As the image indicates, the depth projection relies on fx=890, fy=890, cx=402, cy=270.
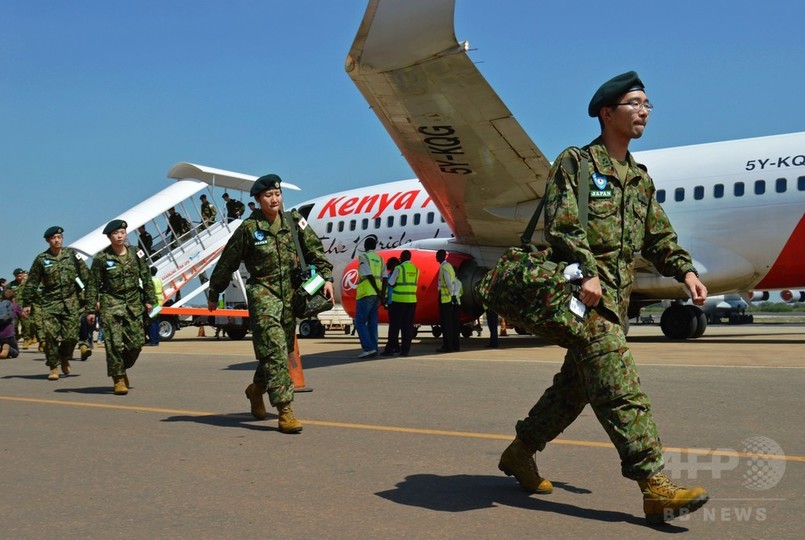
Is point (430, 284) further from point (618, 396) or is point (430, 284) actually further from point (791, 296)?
point (791, 296)

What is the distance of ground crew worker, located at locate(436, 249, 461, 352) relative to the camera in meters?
14.5

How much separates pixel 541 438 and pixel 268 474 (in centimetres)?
156

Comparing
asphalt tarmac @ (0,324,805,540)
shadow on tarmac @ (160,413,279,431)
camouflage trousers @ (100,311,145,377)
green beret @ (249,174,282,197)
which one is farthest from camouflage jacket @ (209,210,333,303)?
camouflage trousers @ (100,311,145,377)

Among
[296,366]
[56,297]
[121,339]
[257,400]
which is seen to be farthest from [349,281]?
[257,400]

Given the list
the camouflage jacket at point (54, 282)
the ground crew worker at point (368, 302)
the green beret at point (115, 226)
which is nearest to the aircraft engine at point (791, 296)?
the ground crew worker at point (368, 302)

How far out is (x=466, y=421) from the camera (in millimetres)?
6777

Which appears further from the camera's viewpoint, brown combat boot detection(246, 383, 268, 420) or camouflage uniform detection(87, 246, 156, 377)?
camouflage uniform detection(87, 246, 156, 377)

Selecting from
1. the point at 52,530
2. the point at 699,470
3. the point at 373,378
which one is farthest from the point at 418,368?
the point at 52,530

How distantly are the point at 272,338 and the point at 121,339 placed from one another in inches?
131

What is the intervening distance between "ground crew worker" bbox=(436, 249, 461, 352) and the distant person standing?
13379 millimetres

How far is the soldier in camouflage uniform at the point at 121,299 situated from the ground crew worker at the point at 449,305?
5857 mm

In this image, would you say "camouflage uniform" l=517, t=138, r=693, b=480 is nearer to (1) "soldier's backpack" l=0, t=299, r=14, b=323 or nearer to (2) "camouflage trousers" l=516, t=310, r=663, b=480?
(2) "camouflage trousers" l=516, t=310, r=663, b=480

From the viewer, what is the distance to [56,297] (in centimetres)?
1144

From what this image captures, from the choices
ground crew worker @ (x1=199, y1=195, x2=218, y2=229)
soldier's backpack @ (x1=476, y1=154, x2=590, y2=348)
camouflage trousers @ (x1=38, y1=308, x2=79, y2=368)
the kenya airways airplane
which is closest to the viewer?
soldier's backpack @ (x1=476, y1=154, x2=590, y2=348)
